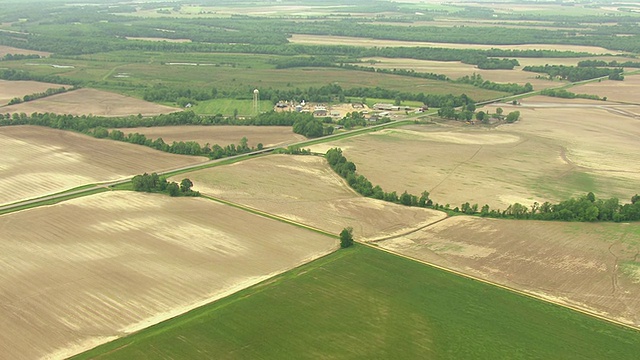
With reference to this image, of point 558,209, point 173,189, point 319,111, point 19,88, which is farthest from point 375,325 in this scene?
point 19,88

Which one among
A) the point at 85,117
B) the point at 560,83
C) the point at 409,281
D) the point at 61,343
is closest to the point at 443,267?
the point at 409,281

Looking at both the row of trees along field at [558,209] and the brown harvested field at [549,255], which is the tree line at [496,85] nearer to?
the row of trees along field at [558,209]

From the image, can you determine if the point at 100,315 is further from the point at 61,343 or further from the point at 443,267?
the point at 443,267

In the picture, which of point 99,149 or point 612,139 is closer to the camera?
point 99,149

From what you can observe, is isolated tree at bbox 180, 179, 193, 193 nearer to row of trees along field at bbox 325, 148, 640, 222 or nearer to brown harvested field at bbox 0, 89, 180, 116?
row of trees along field at bbox 325, 148, 640, 222

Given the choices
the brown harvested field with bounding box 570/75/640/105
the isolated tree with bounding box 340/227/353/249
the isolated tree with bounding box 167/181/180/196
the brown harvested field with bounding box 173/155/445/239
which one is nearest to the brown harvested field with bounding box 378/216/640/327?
the isolated tree with bounding box 340/227/353/249
